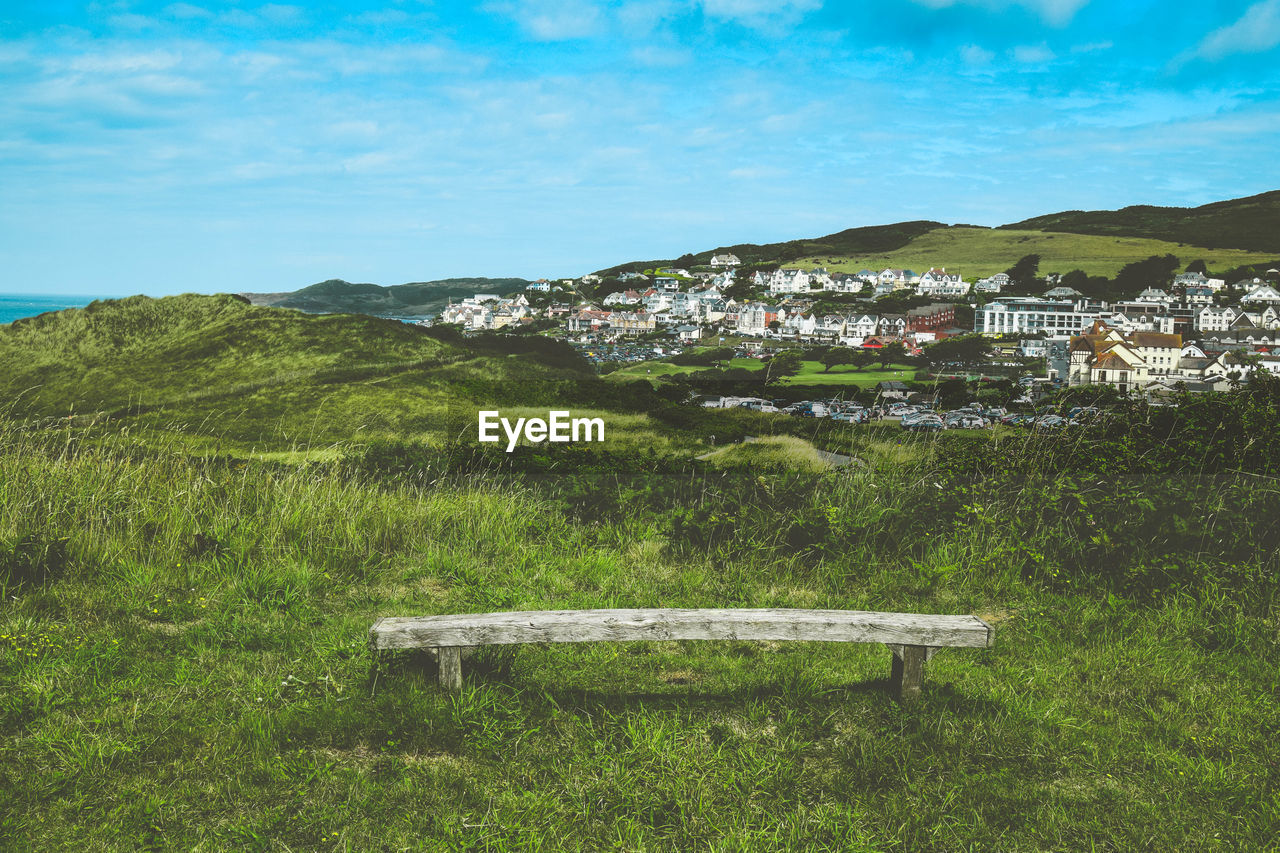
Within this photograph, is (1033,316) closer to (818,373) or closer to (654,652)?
(818,373)

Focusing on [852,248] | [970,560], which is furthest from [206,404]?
[970,560]

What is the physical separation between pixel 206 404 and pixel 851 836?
21256 millimetres

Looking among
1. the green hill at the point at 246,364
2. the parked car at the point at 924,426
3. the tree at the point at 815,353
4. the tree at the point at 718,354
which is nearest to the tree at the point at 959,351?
the tree at the point at 815,353

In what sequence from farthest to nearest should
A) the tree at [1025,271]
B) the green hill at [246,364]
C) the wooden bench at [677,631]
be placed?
the green hill at [246,364]
the tree at [1025,271]
the wooden bench at [677,631]

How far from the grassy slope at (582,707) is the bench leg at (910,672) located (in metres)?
0.11

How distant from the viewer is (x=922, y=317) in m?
11.6

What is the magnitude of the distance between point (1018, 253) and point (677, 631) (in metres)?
12.7

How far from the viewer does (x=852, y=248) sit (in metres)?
18.0

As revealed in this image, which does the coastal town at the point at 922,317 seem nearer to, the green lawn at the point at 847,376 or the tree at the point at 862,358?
the tree at the point at 862,358

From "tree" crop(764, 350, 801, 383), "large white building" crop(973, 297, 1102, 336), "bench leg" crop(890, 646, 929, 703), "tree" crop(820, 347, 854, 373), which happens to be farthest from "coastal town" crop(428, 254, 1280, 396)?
"bench leg" crop(890, 646, 929, 703)

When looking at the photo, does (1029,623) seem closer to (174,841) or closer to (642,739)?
(642,739)

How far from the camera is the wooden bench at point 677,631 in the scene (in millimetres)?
3357

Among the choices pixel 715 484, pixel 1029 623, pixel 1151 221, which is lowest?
pixel 1029 623

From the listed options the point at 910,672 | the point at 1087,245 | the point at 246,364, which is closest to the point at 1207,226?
the point at 1087,245
